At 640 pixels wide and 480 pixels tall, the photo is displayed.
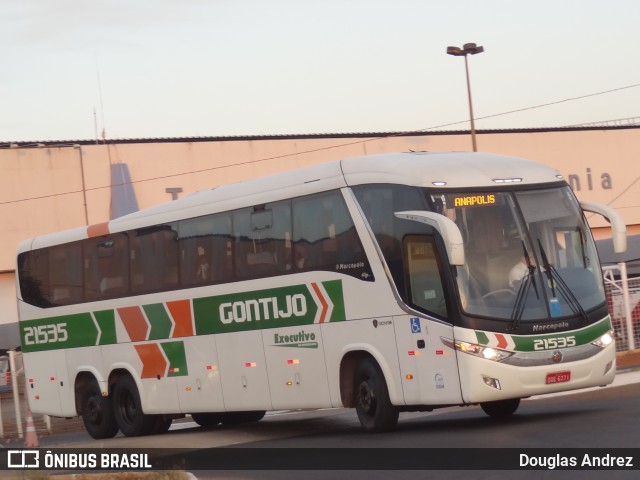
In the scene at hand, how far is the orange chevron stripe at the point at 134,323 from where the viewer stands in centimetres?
2153

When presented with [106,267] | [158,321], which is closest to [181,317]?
[158,321]

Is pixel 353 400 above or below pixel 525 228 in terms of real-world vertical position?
below

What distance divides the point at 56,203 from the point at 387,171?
49721 mm

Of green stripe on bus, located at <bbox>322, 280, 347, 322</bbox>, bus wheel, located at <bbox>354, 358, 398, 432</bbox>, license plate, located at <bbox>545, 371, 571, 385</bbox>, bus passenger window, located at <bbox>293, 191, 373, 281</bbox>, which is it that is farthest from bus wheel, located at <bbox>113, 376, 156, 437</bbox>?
license plate, located at <bbox>545, 371, 571, 385</bbox>

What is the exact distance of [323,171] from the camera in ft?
57.5

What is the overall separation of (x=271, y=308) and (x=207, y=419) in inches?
217

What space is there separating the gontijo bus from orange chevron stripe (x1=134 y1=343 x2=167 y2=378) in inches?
1.5

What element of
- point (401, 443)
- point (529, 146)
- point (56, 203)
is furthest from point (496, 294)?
point (529, 146)

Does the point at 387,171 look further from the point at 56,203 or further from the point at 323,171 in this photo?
the point at 56,203

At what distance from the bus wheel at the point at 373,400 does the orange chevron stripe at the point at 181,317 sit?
163 inches

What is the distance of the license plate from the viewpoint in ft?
50.5

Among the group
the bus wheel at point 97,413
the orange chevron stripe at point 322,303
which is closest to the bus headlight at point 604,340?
the orange chevron stripe at point 322,303

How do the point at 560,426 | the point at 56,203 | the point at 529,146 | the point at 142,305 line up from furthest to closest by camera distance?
the point at 529,146
the point at 56,203
the point at 142,305
the point at 560,426

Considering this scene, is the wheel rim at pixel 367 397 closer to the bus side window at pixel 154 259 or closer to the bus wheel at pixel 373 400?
the bus wheel at pixel 373 400
